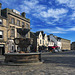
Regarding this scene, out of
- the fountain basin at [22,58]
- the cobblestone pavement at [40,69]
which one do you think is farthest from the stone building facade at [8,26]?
the cobblestone pavement at [40,69]

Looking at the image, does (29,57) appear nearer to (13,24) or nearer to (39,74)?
(39,74)

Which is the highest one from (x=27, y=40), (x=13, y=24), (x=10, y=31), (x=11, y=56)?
(x=13, y=24)

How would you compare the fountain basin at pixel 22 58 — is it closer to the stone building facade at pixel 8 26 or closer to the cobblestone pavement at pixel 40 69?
the cobblestone pavement at pixel 40 69

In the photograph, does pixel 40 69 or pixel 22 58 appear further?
pixel 22 58

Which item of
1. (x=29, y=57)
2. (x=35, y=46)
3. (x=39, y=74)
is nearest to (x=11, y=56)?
(x=29, y=57)

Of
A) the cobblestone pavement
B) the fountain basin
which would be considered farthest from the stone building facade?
the cobblestone pavement

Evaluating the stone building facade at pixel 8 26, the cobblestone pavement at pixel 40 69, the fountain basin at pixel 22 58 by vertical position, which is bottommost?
the cobblestone pavement at pixel 40 69

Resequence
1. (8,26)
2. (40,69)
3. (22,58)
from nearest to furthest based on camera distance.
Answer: (40,69), (22,58), (8,26)

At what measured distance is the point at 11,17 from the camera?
99.8ft

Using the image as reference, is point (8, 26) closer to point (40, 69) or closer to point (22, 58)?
point (22, 58)

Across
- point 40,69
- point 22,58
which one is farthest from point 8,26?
point 40,69

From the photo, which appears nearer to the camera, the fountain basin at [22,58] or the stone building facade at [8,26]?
A: the fountain basin at [22,58]

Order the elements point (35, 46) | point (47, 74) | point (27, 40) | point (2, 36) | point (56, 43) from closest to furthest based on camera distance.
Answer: point (47, 74), point (27, 40), point (2, 36), point (35, 46), point (56, 43)

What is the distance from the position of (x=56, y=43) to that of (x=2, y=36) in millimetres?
45204
